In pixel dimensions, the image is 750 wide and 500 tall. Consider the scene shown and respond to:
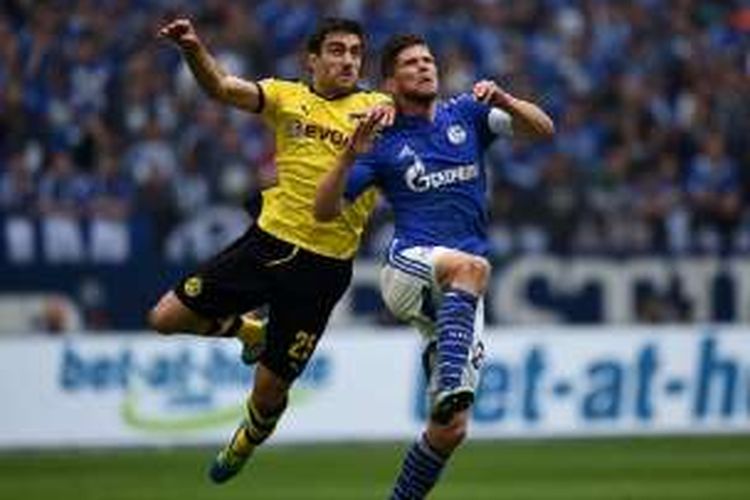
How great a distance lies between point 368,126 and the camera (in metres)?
11.6

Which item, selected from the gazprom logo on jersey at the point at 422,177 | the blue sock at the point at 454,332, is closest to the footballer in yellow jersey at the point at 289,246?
the gazprom logo on jersey at the point at 422,177

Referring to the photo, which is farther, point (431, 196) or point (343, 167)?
point (431, 196)

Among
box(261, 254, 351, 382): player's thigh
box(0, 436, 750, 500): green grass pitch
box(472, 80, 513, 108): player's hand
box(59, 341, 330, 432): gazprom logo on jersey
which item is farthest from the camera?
box(59, 341, 330, 432): gazprom logo on jersey

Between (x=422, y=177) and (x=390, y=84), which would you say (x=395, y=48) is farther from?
(x=422, y=177)

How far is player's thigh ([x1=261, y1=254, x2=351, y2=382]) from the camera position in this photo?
527 inches

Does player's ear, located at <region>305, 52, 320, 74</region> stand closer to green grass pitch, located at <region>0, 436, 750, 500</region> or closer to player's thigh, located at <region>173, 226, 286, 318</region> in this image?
player's thigh, located at <region>173, 226, 286, 318</region>

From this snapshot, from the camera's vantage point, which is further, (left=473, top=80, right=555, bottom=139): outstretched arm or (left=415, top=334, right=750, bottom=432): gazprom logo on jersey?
(left=415, top=334, right=750, bottom=432): gazprom logo on jersey

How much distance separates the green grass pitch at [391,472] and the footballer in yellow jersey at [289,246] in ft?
7.68

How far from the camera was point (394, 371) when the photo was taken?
21.5 metres

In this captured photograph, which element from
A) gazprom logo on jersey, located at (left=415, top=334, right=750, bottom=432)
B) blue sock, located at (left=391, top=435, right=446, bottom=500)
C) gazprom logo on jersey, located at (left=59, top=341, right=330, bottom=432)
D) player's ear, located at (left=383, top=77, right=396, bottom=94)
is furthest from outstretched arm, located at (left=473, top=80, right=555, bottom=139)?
gazprom logo on jersey, located at (left=415, top=334, right=750, bottom=432)

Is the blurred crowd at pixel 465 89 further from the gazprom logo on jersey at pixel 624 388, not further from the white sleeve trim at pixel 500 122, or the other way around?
the white sleeve trim at pixel 500 122

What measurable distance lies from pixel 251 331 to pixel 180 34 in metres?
2.26

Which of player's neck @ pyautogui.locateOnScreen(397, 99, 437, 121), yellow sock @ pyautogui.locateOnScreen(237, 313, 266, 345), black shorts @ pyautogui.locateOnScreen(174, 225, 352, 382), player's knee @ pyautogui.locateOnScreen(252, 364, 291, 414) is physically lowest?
player's knee @ pyautogui.locateOnScreen(252, 364, 291, 414)

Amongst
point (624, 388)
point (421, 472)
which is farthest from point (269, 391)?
point (624, 388)
